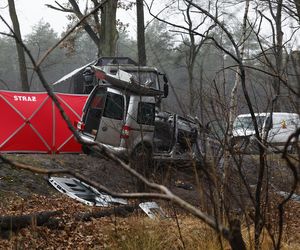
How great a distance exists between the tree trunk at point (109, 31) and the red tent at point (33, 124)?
575 cm

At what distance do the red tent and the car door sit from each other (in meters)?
2.51

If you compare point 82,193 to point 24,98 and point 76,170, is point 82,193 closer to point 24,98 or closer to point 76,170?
point 76,170

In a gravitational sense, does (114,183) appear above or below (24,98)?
below

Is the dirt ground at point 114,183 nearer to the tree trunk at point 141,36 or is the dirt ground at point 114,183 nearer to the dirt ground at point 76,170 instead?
the dirt ground at point 76,170

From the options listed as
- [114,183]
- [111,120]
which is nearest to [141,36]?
[111,120]

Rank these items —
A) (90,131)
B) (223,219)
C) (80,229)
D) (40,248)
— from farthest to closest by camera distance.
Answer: (90,131) < (80,229) < (40,248) < (223,219)

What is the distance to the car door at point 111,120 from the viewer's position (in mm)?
12812

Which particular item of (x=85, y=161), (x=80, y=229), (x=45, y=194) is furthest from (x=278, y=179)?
(x=85, y=161)

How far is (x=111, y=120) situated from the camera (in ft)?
42.0

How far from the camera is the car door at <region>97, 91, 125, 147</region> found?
42.0 ft

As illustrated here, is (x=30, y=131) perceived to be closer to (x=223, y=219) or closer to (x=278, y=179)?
(x=278, y=179)

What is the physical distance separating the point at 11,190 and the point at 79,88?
1013 centimetres

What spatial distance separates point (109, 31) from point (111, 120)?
8902mm

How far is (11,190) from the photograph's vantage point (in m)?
9.80
